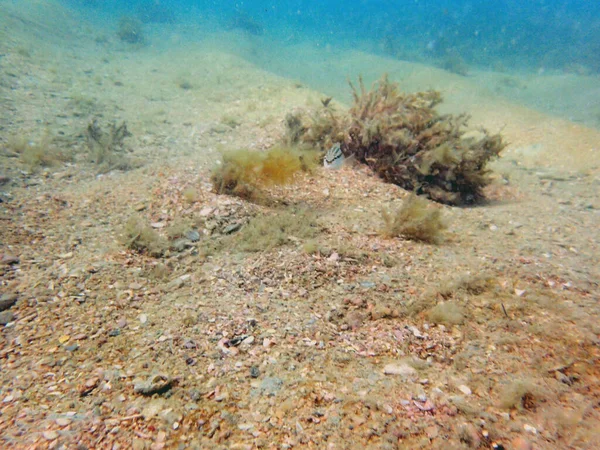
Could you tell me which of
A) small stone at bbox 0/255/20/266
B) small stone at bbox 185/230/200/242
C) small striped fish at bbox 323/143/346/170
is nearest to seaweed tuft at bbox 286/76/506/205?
small striped fish at bbox 323/143/346/170

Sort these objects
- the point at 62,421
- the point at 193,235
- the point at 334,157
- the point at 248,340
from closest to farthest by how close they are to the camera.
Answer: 1. the point at 62,421
2. the point at 248,340
3. the point at 193,235
4. the point at 334,157

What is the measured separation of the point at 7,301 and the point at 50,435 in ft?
5.43

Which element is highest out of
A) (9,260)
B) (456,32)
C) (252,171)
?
(456,32)

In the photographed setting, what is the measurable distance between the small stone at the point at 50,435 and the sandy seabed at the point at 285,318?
1 centimetres

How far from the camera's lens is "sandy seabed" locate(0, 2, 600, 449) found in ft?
6.61

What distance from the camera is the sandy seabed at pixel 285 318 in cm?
201

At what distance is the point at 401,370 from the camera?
2.47m

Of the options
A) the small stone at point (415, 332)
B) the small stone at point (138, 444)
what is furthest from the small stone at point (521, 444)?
the small stone at point (138, 444)

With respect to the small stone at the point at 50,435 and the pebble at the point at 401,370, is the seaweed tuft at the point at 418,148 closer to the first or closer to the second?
the pebble at the point at 401,370

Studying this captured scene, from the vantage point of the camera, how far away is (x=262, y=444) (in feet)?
6.22

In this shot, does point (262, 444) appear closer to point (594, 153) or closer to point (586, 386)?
point (586, 386)

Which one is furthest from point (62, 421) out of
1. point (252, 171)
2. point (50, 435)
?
point (252, 171)

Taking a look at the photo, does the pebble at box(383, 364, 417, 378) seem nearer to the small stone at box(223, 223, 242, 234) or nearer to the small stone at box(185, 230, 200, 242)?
the small stone at box(223, 223, 242, 234)

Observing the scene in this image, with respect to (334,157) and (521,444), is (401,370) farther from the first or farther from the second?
(334,157)
